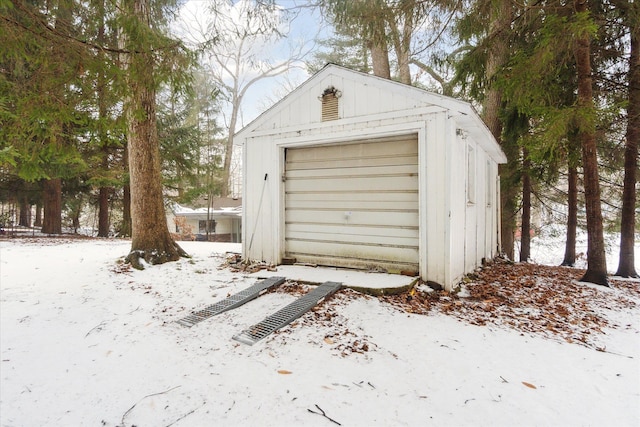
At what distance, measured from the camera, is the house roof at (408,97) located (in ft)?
13.9

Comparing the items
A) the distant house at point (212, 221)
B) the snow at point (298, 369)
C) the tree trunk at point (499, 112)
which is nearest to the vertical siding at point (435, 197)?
the snow at point (298, 369)

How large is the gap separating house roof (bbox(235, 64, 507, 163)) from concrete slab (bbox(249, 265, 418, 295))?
8.08ft

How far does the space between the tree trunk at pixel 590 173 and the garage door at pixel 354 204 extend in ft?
9.98

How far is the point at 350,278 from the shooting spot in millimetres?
4488

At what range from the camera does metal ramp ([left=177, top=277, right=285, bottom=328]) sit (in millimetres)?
3244

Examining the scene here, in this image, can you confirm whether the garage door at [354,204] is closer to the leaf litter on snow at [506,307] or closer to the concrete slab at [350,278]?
the concrete slab at [350,278]

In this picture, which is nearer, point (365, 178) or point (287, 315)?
point (287, 315)

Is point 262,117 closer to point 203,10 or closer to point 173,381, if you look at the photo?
point 203,10

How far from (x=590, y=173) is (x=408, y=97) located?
11.7 ft

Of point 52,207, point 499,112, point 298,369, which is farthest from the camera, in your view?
point 52,207

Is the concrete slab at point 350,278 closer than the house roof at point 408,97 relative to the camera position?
Yes

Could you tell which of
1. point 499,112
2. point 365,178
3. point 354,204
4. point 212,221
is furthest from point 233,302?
point 212,221

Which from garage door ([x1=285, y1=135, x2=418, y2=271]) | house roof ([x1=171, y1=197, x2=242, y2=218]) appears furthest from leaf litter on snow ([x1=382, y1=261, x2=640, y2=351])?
house roof ([x1=171, y1=197, x2=242, y2=218])

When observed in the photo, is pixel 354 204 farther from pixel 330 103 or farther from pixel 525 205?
pixel 525 205
